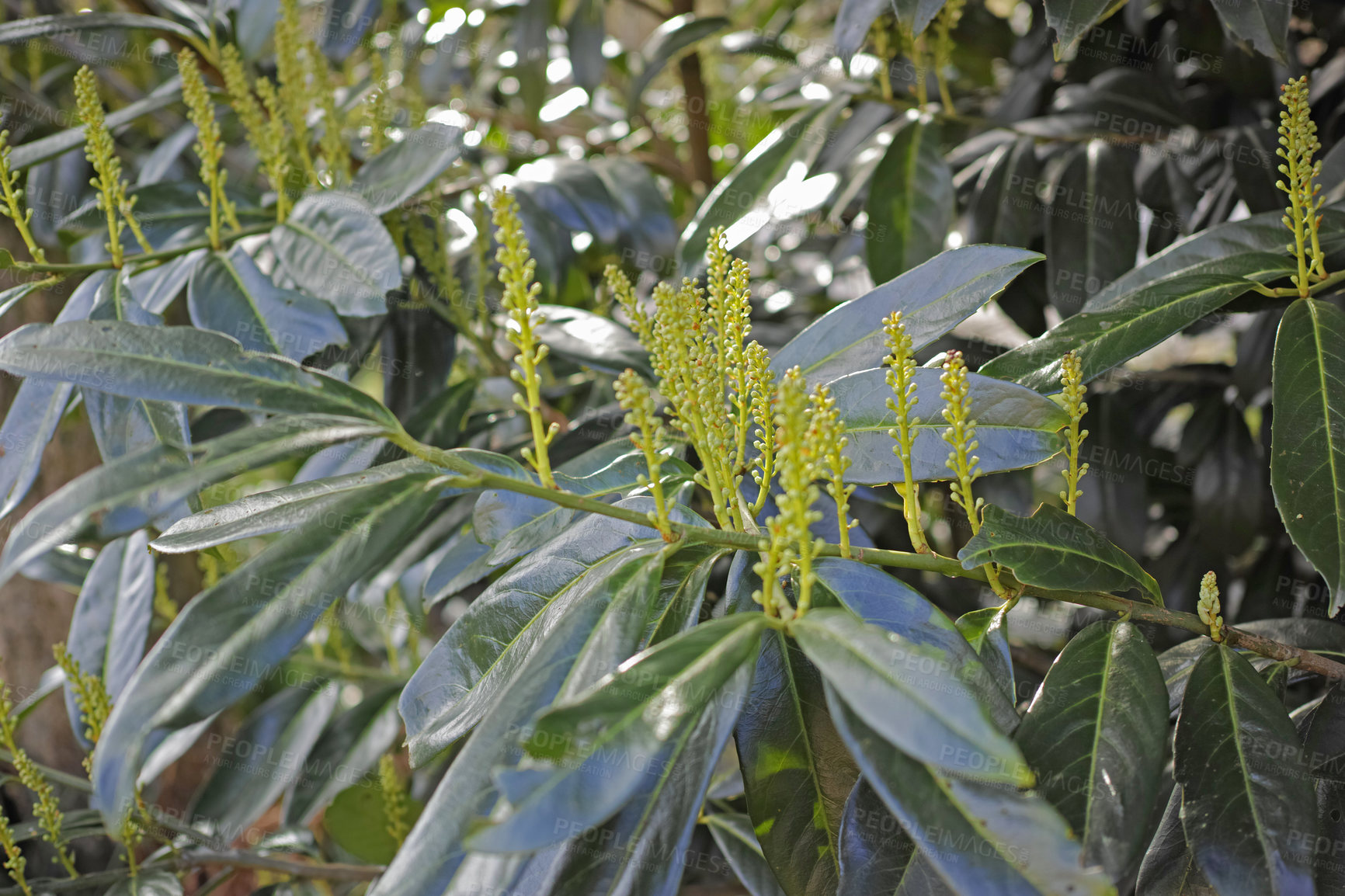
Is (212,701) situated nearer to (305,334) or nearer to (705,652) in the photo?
(705,652)

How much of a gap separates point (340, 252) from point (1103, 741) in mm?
657

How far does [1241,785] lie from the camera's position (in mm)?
486

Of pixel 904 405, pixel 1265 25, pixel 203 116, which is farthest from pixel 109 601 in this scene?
pixel 1265 25

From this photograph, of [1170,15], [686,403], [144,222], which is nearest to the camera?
[686,403]

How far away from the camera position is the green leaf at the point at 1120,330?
1.92 ft

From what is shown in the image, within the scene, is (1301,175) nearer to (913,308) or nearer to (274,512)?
(913,308)

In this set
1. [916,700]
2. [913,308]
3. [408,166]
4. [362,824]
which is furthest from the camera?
[362,824]

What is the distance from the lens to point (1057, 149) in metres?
1.05

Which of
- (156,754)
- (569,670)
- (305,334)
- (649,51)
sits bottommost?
(156,754)

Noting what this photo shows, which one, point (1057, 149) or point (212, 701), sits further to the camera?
point (1057, 149)

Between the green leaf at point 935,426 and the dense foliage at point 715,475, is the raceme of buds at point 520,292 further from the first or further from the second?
the green leaf at point 935,426

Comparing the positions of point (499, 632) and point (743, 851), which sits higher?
point (499, 632)

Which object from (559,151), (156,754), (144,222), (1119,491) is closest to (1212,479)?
(1119,491)

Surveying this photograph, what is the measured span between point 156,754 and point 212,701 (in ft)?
2.93
